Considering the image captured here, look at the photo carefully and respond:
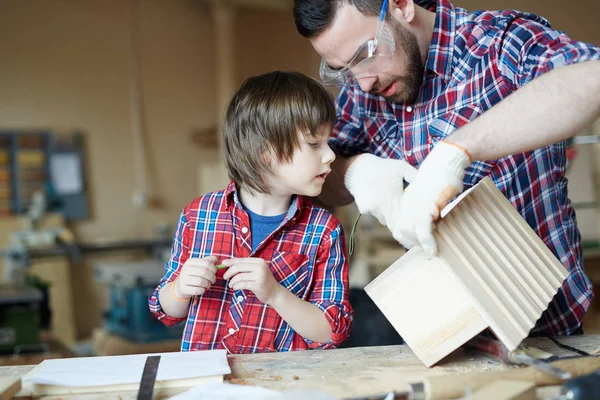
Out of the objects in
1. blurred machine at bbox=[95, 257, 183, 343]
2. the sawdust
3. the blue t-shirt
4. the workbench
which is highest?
the blue t-shirt

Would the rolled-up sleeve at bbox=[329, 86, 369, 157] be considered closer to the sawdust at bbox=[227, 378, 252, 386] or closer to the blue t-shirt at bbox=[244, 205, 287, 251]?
the blue t-shirt at bbox=[244, 205, 287, 251]

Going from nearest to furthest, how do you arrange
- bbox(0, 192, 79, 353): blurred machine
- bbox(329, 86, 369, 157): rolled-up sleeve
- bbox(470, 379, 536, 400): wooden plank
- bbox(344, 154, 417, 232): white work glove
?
bbox(470, 379, 536, 400): wooden plank, bbox(344, 154, 417, 232): white work glove, bbox(329, 86, 369, 157): rolled-up sleeve, bbox(0, 192, 79, 353): blurred machine

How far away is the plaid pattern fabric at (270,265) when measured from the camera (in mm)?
1448

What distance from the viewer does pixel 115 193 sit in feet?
19.8

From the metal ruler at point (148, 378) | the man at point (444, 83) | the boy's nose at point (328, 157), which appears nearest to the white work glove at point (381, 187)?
the man at point (444, 83)

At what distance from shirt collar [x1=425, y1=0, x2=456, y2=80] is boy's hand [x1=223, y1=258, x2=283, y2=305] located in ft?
2.34

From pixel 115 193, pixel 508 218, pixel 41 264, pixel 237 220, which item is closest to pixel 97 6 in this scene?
pixel 115 193

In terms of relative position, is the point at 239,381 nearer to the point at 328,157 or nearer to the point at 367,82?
the point at 328,157

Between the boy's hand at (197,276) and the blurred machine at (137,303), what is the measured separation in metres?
2.97

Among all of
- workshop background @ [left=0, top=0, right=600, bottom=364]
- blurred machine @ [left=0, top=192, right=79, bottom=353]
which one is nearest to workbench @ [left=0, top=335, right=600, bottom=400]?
blurred machine @ [left=0, top=192, right=79, bottom=353]

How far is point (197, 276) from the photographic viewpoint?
1.31 meters

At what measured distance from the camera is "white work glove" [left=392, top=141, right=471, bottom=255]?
3.61 feet

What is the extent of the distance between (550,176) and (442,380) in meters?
0.75

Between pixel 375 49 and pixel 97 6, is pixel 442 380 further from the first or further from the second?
pixel 97 6
